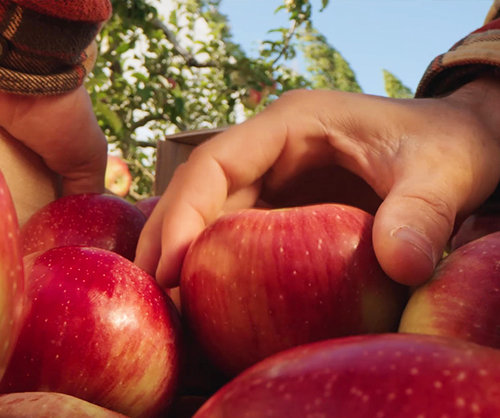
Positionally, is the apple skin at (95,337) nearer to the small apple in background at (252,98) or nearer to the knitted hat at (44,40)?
the knitted hat at (44,40)

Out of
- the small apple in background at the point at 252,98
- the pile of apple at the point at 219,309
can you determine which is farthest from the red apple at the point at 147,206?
the small apple in background at the point at 252,98

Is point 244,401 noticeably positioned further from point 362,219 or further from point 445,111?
point 445,111

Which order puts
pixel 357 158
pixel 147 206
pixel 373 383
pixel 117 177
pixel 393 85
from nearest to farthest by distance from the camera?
pixel 373 383, pixel 357 158, pixel 147 206, pixel 117 177, pixel 393 85

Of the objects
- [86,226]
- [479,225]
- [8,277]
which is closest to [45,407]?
[8,277]

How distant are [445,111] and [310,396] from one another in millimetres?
486

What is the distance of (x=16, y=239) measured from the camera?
22 cm

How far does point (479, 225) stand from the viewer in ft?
2.06

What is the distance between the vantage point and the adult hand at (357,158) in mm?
500

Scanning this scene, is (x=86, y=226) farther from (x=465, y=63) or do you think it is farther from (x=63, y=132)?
(x=465, y=63)

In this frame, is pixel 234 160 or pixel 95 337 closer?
pixel 95 337

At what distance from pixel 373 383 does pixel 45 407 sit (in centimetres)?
17

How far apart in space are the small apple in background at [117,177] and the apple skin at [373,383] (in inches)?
85.4

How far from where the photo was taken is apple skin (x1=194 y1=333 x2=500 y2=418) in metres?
0.18

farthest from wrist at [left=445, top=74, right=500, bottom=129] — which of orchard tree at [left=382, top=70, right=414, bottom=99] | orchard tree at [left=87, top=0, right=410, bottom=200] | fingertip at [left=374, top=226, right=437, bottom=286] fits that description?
orchard tree at [left=382, top=70, right=414, bottom=99]
